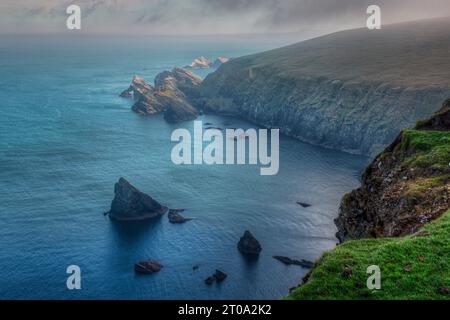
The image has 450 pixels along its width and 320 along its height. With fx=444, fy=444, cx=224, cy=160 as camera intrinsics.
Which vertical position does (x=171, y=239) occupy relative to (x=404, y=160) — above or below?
below

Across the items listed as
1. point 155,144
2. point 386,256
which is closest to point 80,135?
point 155,144

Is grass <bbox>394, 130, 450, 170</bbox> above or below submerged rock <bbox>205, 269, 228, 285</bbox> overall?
above

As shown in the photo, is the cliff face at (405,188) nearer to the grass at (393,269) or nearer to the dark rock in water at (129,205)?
the grass at (393,269)

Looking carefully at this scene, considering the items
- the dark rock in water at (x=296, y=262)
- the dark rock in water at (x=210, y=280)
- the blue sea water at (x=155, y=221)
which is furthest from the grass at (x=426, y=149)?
the dark rock in water at (x=296, y=262)

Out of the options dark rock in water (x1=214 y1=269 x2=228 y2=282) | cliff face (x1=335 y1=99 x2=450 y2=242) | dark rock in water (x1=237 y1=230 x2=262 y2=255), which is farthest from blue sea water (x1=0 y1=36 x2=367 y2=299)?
cliff face (x1=335 y1=99 x2=450 y2=242)

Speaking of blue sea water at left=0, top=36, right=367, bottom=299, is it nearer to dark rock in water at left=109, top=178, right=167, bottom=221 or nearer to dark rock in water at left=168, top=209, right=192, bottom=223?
dark rock in water at left=168, top=209, right=192, bottom=223

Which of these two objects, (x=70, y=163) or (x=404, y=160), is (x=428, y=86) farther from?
(x=404, y=160)
